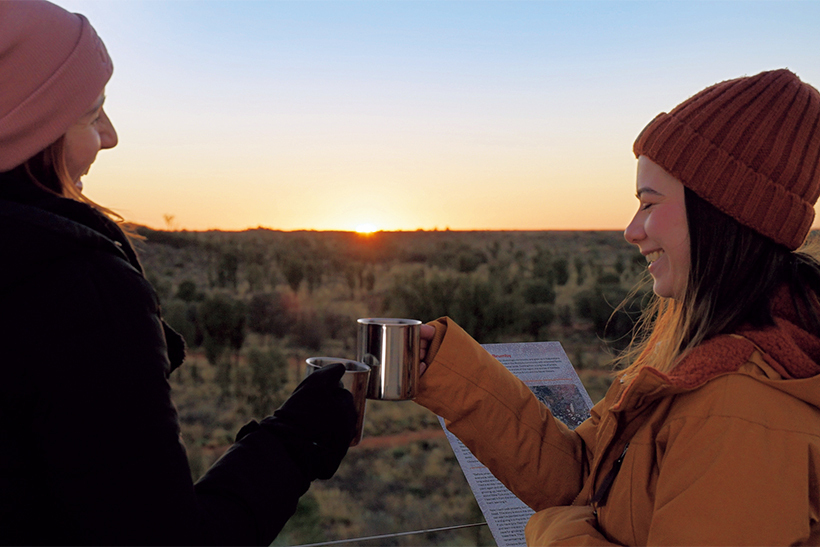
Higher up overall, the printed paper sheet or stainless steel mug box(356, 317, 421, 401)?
stainless steel mug box(356, 317, 421, 401)

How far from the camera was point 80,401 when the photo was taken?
0.68 meters

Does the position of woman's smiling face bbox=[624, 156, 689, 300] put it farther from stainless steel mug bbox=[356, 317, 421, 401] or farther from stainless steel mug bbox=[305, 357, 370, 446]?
stainless steel mug bbox=[305, 357, 370, 446]

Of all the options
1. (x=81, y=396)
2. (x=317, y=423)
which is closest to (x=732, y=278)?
(x=317, y=423)

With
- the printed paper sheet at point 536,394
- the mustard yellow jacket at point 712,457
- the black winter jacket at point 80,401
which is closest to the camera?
the black winter jacket at point 80,401

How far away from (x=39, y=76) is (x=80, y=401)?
469 mm

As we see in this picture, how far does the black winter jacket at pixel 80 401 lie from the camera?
2.23ft

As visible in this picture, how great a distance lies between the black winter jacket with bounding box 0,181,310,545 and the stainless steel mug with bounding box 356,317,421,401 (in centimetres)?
65

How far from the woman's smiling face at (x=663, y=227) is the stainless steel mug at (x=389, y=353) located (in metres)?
0.51

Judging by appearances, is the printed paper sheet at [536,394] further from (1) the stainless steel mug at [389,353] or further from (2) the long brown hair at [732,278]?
(2) the long brown hair at [732,278]

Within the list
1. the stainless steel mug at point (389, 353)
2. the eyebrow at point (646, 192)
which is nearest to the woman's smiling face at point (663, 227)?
the eyebrow at point (646, 192)

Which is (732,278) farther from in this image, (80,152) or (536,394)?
(80,152)

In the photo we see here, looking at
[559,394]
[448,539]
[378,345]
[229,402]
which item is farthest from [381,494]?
[378,345]

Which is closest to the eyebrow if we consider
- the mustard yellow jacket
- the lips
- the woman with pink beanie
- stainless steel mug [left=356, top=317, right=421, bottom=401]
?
the lips

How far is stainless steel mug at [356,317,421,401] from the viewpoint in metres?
1.36
